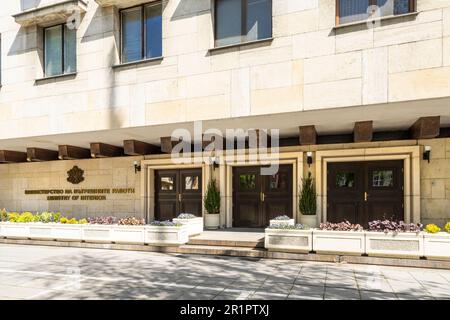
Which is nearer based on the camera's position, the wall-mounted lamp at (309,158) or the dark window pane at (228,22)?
the dark window pane at (228,22)

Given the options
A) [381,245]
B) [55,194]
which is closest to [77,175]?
[55,194]

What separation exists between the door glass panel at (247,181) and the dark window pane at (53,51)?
792 centimetres

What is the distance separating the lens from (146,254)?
10656 millimetres

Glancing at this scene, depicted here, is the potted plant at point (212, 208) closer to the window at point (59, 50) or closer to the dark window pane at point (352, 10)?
the window at point (59, 50)

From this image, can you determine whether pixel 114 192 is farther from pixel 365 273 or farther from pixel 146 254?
pixel 365 273

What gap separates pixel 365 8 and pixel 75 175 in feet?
43.9

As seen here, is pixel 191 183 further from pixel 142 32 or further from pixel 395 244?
pixel 395 244

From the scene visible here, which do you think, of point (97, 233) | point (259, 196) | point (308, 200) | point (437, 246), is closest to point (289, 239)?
point (308, 200)

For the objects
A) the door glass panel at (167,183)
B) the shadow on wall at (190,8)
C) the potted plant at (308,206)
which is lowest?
the potted plant at (308,206)

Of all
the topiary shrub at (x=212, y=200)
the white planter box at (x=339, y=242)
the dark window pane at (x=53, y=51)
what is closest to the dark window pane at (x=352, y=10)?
the white planter box at (x=339, y=242)

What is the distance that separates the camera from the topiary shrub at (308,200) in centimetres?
1179

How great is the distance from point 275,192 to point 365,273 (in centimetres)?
544

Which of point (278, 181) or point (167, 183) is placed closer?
point (278, 181)

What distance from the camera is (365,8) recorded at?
8734mm
